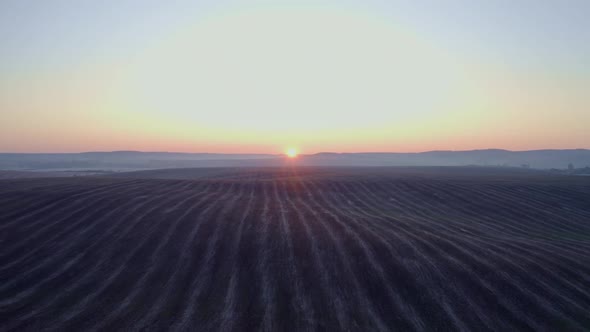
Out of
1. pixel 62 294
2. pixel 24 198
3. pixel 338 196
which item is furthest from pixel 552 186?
pixel 24 198

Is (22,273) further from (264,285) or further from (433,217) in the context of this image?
(433,217)

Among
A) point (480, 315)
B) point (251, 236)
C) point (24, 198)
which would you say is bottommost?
point (480, 315)

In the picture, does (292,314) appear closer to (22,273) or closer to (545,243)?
(22,273)

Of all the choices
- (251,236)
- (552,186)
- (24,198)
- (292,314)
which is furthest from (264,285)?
(552,186)

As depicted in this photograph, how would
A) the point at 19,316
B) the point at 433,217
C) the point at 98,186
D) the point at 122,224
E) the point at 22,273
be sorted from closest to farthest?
the point at 19,316 < the point at 22,273 < the point at 122,224 < the point at 433,217 < the point at 98,186

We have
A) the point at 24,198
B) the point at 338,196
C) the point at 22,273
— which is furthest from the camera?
the point at 338,196

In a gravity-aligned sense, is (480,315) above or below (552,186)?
below

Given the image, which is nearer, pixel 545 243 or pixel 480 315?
pixel 480 315
